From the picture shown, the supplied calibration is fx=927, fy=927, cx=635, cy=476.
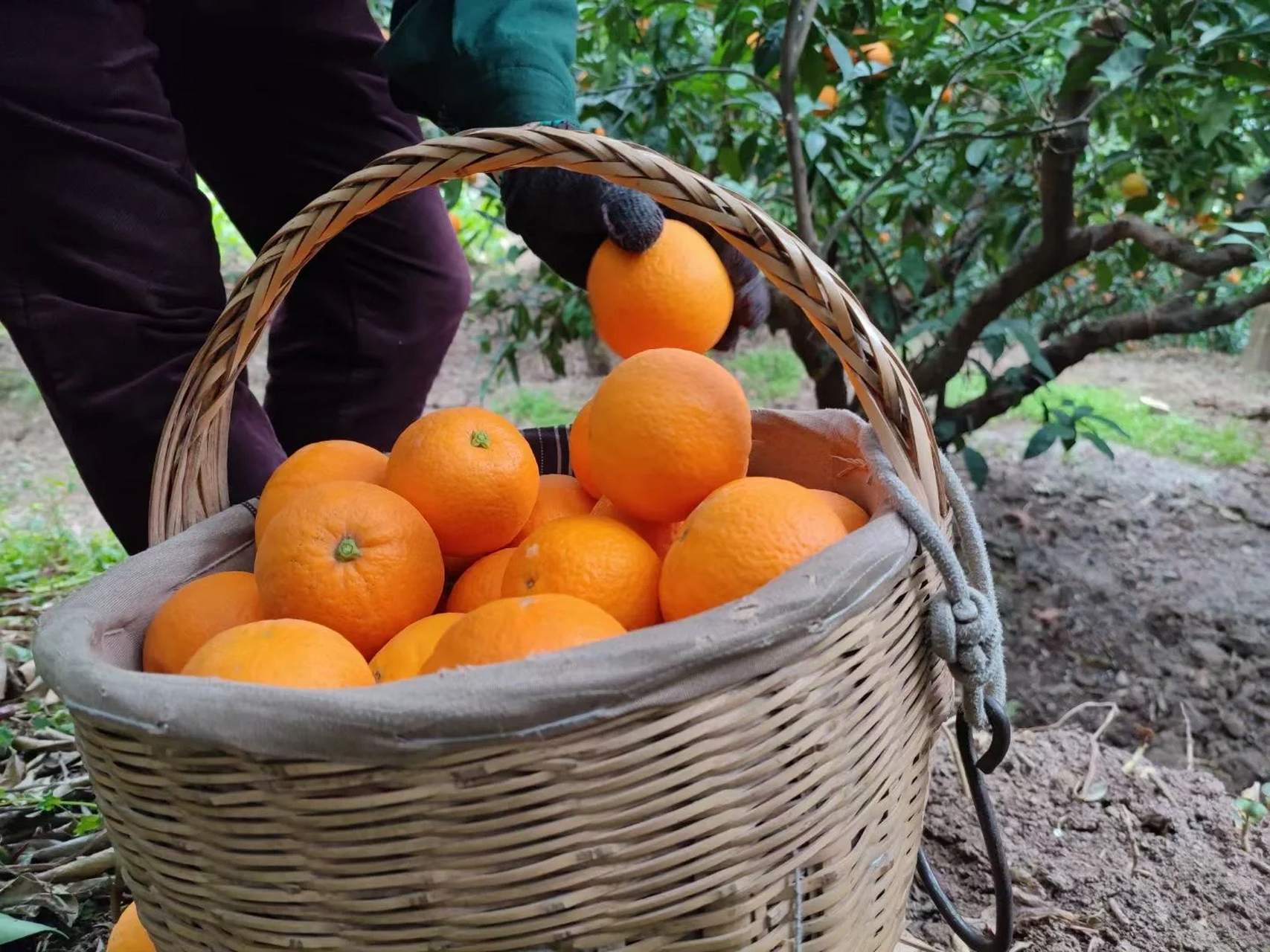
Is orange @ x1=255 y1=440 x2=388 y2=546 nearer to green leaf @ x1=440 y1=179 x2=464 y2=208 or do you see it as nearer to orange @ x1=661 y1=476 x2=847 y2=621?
orange @ x1=661 y1=476 x2=847 y2=621

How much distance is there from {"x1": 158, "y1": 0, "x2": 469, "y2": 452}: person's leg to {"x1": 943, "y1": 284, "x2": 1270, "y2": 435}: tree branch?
3.86 ft

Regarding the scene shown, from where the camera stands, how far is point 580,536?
0.81 metres

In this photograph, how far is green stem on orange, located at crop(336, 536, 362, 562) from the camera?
2.61 ft

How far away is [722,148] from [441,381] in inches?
110

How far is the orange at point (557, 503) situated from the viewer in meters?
1.01

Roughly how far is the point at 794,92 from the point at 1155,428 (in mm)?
2618

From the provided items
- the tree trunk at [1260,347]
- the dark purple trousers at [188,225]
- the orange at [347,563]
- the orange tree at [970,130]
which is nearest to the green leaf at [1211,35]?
the orange tree at [970,130]

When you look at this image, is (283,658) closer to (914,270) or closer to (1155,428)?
(914,270)

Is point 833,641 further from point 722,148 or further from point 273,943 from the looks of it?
point 722,148

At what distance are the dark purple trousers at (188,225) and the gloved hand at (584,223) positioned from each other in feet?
1.36

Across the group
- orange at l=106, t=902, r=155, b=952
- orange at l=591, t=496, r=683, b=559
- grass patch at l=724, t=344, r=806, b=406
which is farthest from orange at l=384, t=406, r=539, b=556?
grass patch at l=724, t=344, r=806, b=406

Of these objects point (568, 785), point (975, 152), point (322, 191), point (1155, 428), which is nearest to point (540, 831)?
point (568, 785)

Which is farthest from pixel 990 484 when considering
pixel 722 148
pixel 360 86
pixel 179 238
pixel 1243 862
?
pixel 179 238

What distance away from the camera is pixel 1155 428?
339 centimetres
